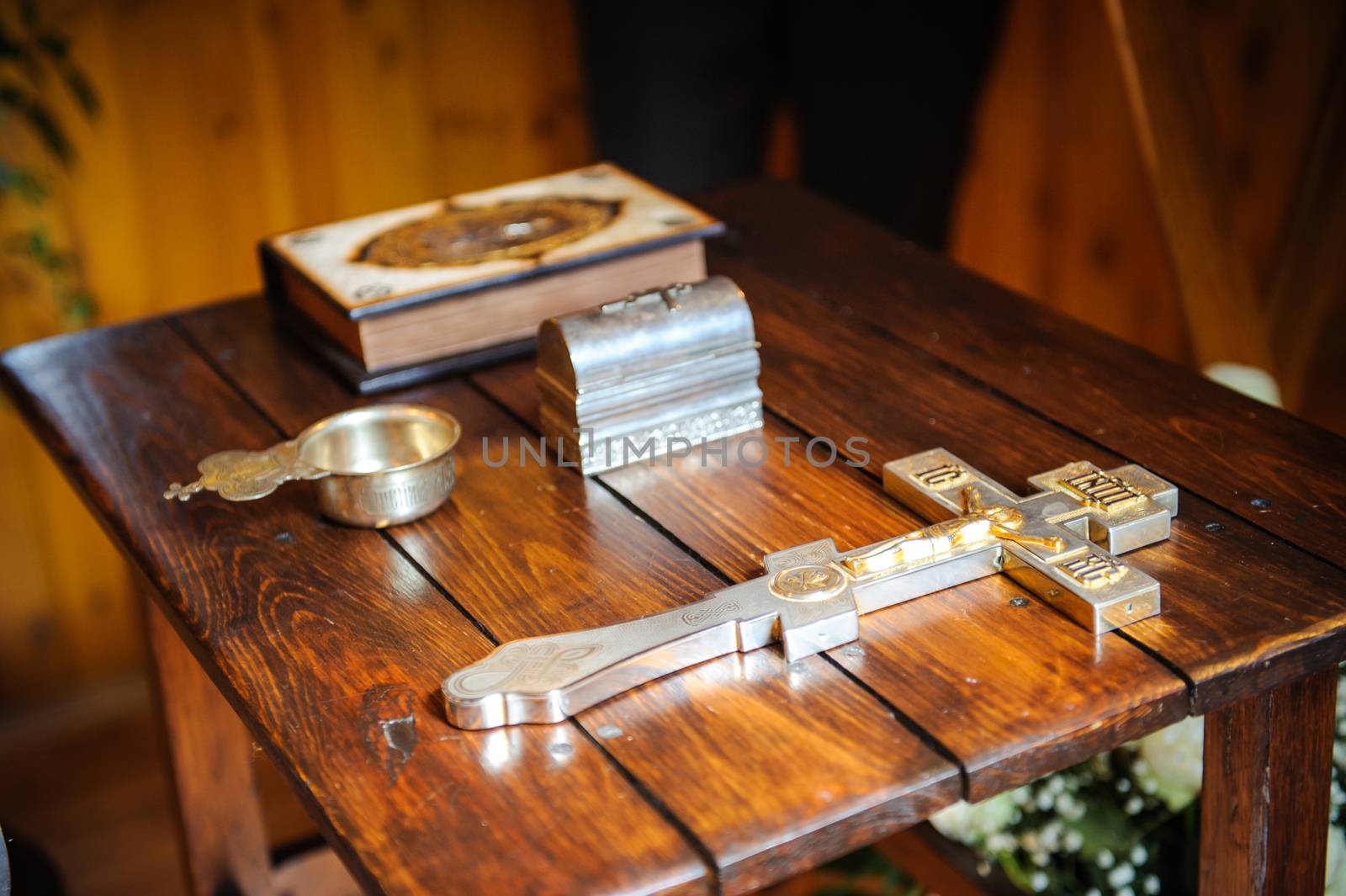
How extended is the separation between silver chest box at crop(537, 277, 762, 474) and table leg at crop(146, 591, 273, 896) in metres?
0.48

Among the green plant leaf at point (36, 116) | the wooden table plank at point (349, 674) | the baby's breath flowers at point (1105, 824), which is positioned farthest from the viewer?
the green plant leaf at point (36, 116)

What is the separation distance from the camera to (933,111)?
222cm

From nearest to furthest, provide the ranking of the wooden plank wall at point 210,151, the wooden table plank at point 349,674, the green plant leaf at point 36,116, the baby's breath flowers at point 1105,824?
1. the wooden table plank at point 349,674
2. the baby's breath flowers at point 1105,824
3. the green plant leaf at point 36,116
4. the wooden plank wall at point 210,151

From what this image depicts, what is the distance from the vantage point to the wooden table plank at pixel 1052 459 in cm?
84

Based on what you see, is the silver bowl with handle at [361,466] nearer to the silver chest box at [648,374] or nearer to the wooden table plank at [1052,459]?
the silver chest box at [648,374]

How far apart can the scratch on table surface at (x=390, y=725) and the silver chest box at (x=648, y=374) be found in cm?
27

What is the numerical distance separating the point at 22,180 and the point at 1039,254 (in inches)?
62.4

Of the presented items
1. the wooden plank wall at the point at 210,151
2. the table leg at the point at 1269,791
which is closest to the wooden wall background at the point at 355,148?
the wooden plank wall at the point at 210,151

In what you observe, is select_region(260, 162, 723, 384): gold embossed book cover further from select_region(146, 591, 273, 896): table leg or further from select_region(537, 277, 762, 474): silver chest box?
select_region(146, 591, 273, 896): table leg

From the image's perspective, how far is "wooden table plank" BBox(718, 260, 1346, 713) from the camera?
2.75 ft

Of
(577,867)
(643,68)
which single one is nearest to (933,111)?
(643,68)

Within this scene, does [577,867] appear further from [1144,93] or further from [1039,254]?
[1039,254]

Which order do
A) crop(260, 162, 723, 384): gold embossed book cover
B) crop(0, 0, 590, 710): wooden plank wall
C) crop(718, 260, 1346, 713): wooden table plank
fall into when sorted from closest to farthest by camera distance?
crop(718, 260, 1346, 713): wooden table plank
crop(260, 162, 723, 384): gold embossed book cover
crop(0, 0, 590, 710): wooden plank wall

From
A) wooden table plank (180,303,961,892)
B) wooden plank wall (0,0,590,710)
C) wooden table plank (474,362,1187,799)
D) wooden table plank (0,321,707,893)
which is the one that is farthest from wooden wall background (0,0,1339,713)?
wooden table plank (474,362,1187,799)
